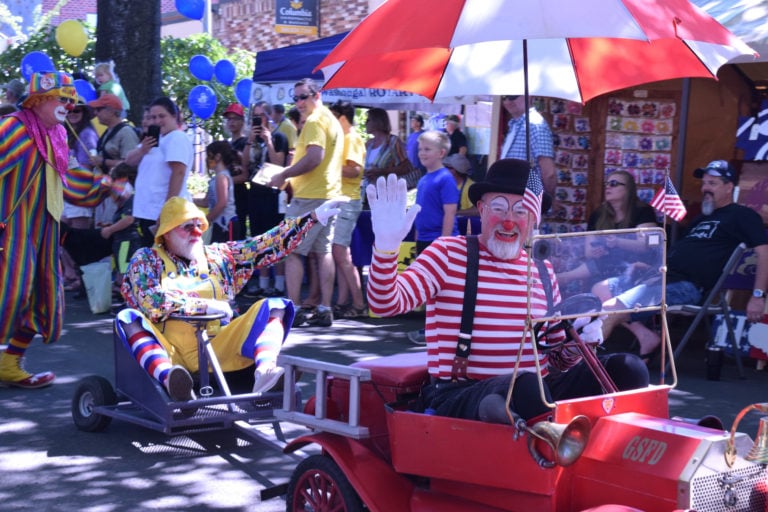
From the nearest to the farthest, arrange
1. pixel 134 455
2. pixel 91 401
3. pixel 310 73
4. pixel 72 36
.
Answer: pixel 134 455 → pixel 91 401 → pixel 310 73 → pixel 72 36

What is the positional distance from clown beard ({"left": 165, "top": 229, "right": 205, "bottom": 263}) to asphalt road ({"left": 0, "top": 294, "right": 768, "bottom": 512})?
3.40 feet

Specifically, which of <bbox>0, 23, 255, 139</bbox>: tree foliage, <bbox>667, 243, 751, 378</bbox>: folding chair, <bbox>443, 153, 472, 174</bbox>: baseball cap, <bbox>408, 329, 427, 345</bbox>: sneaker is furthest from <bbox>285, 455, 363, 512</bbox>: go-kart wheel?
<bbox>0, 23, 255, 139</bbox>: tree foliage

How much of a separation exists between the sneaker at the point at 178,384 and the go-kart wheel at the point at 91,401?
2.33 ft

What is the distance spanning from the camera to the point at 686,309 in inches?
306

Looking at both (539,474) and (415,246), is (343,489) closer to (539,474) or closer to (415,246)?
(539,474)

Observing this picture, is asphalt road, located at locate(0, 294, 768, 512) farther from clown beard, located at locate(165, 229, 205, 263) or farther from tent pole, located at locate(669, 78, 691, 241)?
tent pole, located at locate(669, 78, 691, 241)

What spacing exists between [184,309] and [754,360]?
4.65m

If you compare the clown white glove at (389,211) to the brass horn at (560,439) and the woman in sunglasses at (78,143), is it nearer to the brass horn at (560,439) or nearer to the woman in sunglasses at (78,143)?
the brass horn at (560,439)

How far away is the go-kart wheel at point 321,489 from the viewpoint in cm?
411

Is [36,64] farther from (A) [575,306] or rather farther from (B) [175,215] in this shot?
(A) [575,306]

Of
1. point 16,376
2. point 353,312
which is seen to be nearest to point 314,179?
point 353,312

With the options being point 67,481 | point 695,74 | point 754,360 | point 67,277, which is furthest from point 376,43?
point 67,277

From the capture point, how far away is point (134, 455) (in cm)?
574

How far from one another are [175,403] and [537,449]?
8.07 feet
